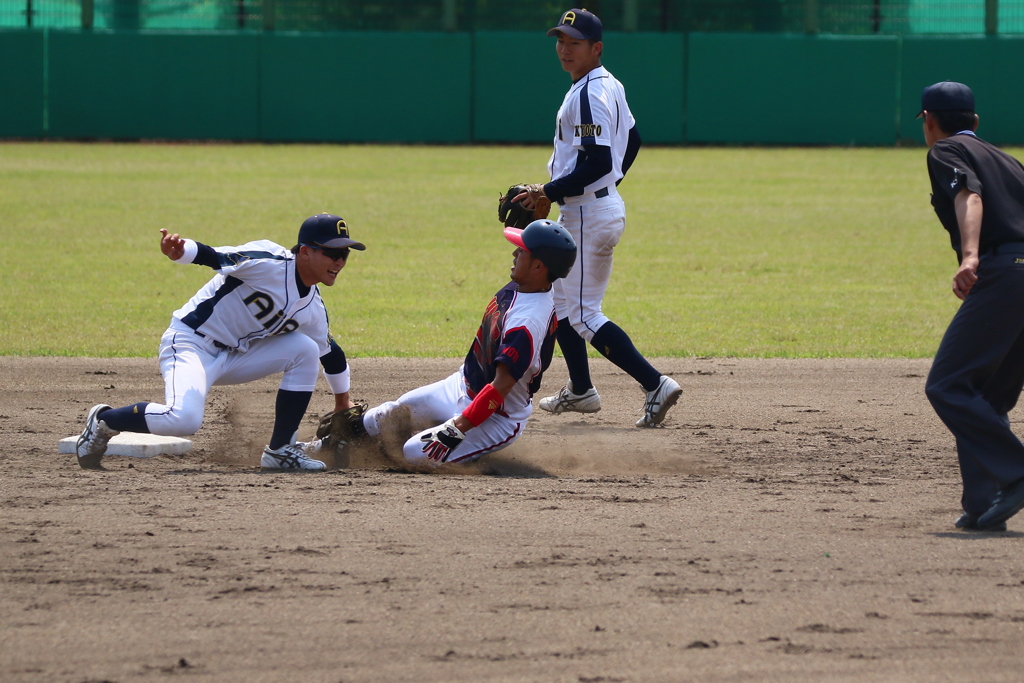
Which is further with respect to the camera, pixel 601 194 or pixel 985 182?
pixel 601 194

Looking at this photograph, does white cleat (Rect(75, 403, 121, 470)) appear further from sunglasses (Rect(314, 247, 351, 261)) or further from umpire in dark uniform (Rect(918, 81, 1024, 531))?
umpire in dark uniform (Rect(918, 81, 1024, 531))

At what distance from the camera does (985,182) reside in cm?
417

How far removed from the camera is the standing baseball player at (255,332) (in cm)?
504

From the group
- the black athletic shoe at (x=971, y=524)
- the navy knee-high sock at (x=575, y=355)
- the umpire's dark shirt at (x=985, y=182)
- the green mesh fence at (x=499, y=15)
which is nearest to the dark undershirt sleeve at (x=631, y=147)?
the navy knee-high sock at (x=575, y=355)

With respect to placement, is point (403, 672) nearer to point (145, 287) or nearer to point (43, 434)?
point (43, 434)

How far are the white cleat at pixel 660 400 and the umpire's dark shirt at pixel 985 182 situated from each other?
2134 millimetres

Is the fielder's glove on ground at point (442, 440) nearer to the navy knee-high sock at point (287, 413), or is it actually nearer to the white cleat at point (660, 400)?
the navy knee-high sock at point (287, 413)

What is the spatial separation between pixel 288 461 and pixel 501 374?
115 centimetres

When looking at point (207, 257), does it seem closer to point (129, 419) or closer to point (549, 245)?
point (129, 419)

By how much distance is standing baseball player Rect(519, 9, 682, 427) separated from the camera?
19.9ft

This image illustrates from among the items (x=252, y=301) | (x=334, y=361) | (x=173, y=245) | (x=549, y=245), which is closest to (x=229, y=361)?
(x=252, y=301)

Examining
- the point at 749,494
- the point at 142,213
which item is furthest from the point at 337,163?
the point at 749,494

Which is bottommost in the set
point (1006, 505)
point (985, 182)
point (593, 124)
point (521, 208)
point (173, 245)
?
point (1006, 505)

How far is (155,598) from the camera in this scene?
353 centimetres
